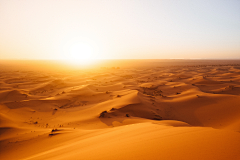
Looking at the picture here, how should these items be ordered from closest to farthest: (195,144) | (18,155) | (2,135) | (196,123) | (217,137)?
(195,144), (217,137), (18,155), (2,135), (196,123)

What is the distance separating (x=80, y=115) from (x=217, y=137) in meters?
5.61

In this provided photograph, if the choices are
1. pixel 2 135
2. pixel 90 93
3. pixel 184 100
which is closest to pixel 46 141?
pixel 2 135

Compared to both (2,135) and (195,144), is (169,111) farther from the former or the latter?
(2,135)

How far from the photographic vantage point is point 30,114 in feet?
21.5

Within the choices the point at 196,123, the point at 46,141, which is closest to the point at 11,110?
the point at 46,141

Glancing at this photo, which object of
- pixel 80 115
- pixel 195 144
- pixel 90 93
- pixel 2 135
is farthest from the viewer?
pixel 90 93

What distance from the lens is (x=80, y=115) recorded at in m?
6.42

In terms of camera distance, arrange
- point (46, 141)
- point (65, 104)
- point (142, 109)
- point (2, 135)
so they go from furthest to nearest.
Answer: point (65, 104)
point (142, 109)
point (2, 135)
point (46, 141)

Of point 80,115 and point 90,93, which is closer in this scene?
point 80,115

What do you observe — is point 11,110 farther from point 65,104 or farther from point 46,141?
point 46,141

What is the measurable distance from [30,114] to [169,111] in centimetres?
730

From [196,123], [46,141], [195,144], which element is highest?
[195,144]

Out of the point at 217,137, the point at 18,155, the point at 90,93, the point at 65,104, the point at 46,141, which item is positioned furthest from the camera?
the point at 90,93

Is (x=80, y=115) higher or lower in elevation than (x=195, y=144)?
lower
